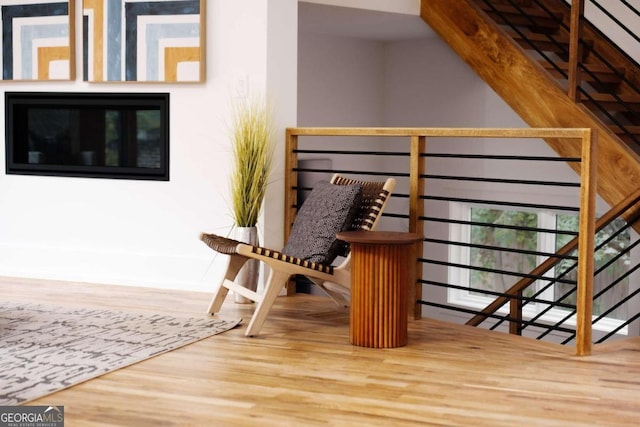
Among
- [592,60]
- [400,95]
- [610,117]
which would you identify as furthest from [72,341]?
[400,95]

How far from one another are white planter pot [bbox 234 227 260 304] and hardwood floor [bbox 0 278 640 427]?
1.68 feet

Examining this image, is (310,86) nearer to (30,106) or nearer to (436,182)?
(436,182)

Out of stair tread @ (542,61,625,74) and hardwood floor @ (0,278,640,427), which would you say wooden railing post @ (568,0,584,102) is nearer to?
stair tread @ (542,61,625,74)

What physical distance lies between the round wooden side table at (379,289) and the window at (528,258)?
9.82 feet

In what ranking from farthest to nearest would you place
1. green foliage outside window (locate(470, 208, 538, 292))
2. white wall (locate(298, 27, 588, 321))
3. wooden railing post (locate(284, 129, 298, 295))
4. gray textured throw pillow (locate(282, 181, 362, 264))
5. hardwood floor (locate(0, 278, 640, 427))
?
green foliage outside window (locate(470, 208, 538, 292)) → white wall (locate(298, 27, 588, 321)) → wooden railing post (locate(284, 129, 298, 295)) → gray textured throw pillow (locate(282, 181, 362, 264)) → hardwood floor (locate(0, 278, 640, 427))

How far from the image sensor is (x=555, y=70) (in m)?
6.60

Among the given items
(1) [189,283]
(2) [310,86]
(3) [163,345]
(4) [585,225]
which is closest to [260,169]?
(1) [189,283]

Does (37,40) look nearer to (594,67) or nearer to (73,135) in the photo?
(73,135)

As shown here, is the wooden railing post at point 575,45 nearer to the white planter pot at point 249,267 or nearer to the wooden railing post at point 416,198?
the wooden railing post at point 416,198

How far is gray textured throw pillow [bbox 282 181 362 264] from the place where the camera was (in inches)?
195

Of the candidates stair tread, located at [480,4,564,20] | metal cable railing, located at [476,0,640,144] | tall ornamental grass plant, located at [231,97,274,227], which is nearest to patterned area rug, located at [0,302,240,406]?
tall ornamental grass plant, located at [231,97,274,227]

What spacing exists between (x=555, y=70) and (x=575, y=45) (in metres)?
0.79

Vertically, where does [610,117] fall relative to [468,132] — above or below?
above
